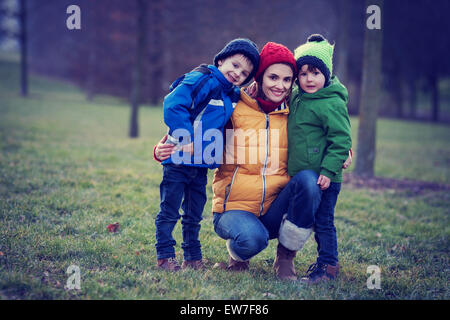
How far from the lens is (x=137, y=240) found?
3.49 metres

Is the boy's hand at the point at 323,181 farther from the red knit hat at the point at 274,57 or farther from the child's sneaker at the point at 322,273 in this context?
the red knit hat at the point at 274,57

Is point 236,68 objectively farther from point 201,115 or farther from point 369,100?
point 369,100

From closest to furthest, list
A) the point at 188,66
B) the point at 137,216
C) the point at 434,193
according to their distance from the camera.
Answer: the point at 137,216 → the point at 434,193 → the point at 188,66

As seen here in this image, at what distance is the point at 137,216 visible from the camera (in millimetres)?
4102

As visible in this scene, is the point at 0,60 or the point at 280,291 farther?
the point at 0,60

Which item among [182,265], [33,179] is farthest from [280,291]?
[33,179]

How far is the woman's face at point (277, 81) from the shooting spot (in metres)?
2.90

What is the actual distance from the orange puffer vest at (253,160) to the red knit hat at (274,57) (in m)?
0.26

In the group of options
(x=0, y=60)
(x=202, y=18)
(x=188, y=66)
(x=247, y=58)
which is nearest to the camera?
(x=247, y=58)

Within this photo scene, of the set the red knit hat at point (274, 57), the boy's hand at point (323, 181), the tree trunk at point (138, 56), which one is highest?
the tree trunk at point (138, 56)

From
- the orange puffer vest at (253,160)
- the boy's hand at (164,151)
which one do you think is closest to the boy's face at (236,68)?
the orange puffer vest at (253,160)

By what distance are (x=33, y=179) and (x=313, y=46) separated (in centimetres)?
407

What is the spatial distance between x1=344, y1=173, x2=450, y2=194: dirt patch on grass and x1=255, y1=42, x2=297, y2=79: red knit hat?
4.06m
